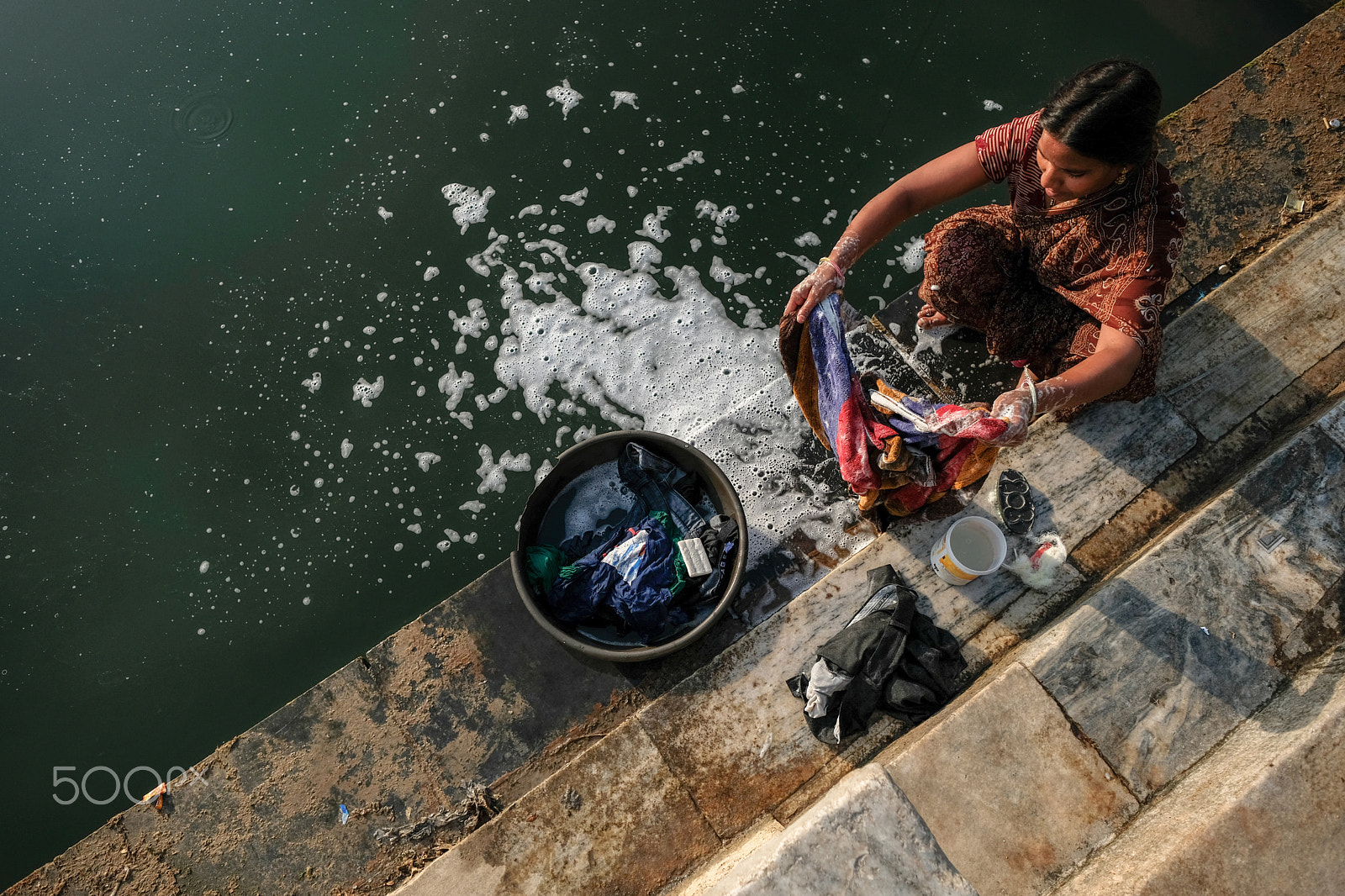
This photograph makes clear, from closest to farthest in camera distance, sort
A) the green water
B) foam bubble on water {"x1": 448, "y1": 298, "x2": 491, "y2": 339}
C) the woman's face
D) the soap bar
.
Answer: the woman's face < the soap bar < the green water < foam bubble on water {"x1": 448, "y1": 298, "x2": 491, "y2": 339}

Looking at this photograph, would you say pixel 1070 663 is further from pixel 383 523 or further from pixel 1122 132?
pixel 383 523

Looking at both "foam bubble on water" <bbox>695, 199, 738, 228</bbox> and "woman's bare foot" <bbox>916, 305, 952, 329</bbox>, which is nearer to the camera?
"woman's bare foot" <bbox>916, 305, 952, 329</bbox>

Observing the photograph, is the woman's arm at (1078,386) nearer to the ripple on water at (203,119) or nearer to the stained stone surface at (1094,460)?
the stained stone surface at (1094,460)

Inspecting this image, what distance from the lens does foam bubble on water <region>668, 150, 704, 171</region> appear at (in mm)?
3998

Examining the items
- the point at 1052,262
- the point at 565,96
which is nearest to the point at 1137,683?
the point at 1052,262

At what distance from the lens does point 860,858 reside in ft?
6.94

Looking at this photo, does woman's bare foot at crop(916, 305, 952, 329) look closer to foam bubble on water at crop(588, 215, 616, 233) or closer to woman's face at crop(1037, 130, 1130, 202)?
woman's face at crop(1037, 130, 1130, 202)

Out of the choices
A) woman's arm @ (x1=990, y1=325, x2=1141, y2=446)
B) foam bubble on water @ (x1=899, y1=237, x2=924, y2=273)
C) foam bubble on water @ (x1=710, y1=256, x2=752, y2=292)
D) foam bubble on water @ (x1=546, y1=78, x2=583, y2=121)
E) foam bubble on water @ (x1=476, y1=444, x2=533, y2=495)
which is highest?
foam bubble on water @ (x1=546, y1=78, x2=583, y2=121)

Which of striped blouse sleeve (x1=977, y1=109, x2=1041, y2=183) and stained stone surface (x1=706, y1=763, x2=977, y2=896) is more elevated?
striped blouse sleeve (x1=977, y1=109, x2=1041, y2=183)

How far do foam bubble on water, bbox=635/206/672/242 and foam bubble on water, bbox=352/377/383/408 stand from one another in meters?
1.61

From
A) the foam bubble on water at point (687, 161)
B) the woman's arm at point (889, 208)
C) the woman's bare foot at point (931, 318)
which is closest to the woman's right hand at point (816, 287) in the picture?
the woman's arm at point (889, 208)

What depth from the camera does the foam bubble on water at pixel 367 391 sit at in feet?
12.1

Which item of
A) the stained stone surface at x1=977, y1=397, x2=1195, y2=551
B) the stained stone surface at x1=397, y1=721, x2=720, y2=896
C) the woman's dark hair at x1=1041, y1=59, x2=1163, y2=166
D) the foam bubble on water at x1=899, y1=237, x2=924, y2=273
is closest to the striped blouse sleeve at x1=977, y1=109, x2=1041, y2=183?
the woman's dark hair at x1=1041, y1=59, x2=1163, y2=166

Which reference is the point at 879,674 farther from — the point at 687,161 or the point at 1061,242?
the point at 687,161
